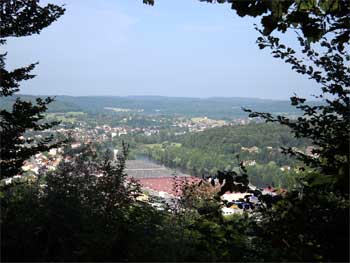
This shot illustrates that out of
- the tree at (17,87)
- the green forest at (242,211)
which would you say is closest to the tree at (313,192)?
the green forest at (242,211)

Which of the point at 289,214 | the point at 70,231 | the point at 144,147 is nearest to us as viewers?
the point at 289,214

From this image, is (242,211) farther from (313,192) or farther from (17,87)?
(17,87)

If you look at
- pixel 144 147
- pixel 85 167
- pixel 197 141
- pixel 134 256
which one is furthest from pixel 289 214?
pixel 197 141

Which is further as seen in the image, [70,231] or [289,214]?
[70,231]

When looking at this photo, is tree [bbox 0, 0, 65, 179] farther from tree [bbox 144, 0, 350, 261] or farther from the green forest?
tree [bbox 144, 0, 350, 261]

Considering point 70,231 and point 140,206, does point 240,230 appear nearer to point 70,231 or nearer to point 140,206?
point 140,206

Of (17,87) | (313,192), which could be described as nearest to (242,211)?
(313,192)

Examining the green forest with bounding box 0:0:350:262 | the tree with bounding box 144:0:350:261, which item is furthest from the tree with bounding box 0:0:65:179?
the tree with bounding box 144:0:350:261

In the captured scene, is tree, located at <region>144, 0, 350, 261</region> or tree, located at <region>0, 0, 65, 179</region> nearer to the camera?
tree, located at <region>144, 0, 350, 261</region>
